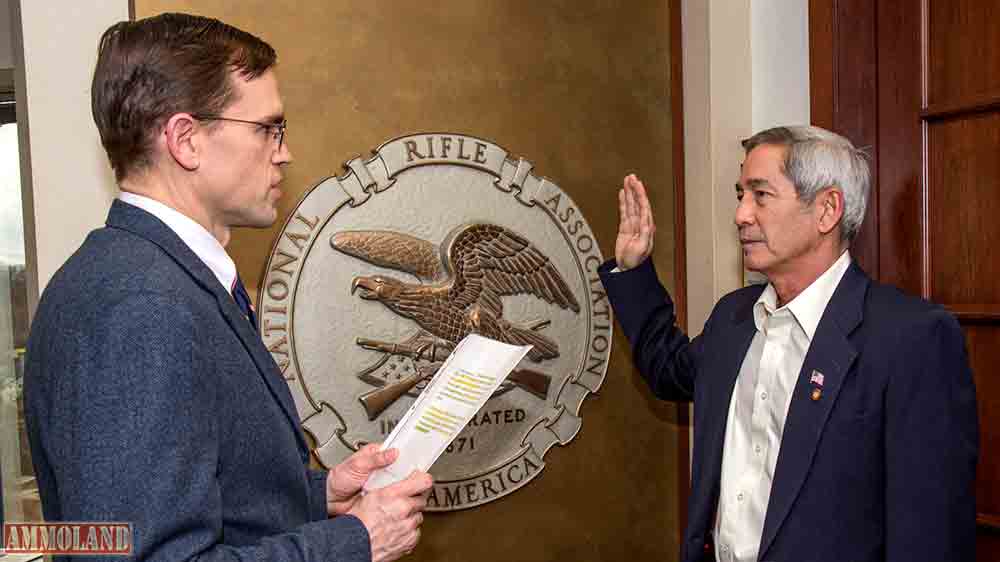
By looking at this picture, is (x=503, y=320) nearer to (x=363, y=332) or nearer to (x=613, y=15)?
(x=363, y=332)

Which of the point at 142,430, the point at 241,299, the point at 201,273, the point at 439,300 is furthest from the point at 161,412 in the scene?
the point at 439,300

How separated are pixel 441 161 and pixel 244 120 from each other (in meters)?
1.11

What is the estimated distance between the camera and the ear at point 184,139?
1.08 meters

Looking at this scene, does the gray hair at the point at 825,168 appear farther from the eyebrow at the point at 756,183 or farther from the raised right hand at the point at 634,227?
A: the raised right hand at the point at 634,227

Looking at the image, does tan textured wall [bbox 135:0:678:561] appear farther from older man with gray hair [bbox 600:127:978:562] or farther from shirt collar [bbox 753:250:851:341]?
shirt collar [bbox 753:250:851:341]

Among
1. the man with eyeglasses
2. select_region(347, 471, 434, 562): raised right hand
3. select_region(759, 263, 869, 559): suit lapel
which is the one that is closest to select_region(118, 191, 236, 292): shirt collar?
the man with eyeglasses

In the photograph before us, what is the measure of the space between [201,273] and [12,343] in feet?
4.21

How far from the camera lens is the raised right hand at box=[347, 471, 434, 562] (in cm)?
115

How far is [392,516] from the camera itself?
1171mm

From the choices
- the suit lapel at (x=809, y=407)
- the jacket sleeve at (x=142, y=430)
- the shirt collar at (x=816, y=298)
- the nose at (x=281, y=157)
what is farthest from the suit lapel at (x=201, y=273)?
the shirt collar at (x=816, y=298)

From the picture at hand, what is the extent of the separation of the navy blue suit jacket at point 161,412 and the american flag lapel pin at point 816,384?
2.91 feet

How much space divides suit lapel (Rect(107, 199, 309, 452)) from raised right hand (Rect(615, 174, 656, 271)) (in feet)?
3.54

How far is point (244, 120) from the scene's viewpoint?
1.14 metres

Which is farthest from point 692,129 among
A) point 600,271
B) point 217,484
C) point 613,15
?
point 217,484
